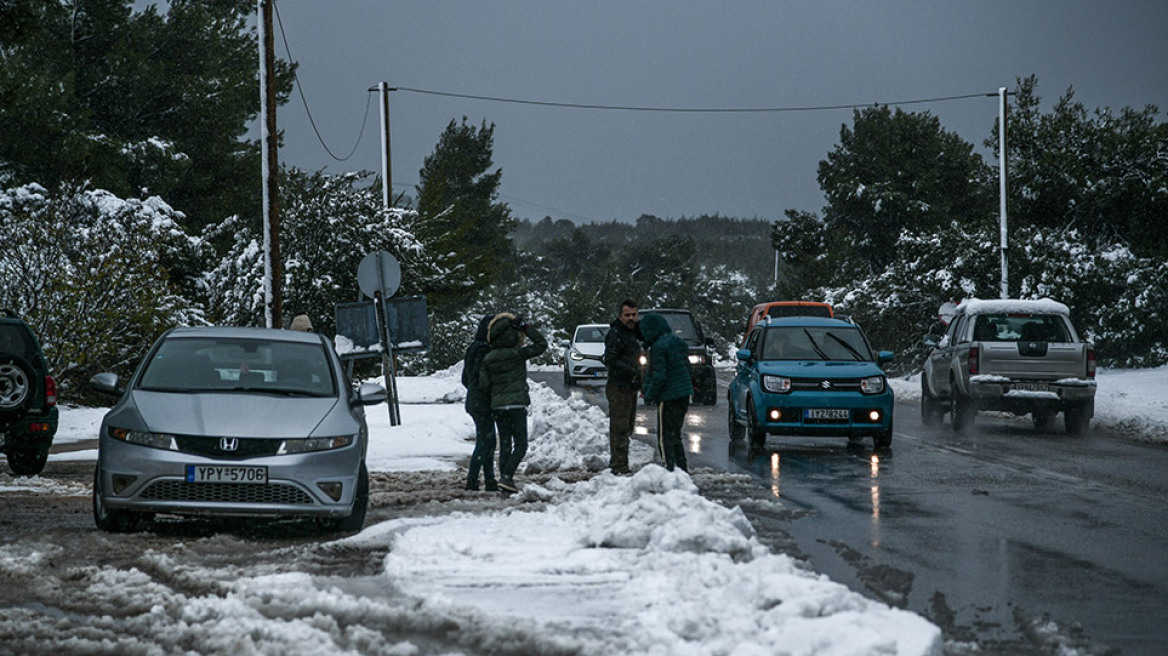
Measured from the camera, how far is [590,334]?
35.3m

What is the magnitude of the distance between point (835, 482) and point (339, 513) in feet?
18.6

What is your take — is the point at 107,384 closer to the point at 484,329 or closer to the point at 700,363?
the point at 484,329

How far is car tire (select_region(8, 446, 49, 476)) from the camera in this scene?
1355 centimetres

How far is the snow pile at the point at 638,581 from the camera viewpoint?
5.45 metres

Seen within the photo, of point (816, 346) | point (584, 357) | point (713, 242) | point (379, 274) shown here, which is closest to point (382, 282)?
point (379, 274)

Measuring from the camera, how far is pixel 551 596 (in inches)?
264

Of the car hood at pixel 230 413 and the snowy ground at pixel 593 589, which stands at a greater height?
the car hood at pixel 230 413

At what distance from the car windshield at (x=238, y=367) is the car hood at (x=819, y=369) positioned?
24.2 feet

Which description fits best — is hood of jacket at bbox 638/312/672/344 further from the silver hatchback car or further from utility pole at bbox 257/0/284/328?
utility pole at bbox 257/0/284/328

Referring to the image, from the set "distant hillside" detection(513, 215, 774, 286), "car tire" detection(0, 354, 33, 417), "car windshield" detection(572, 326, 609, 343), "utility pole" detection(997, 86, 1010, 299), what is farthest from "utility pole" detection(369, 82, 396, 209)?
"distant hillside" detection(513, 215, 774, 286)

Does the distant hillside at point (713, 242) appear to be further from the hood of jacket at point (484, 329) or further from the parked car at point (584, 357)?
the hood of jacket at point (484, 329)

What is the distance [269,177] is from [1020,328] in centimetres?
Result: 1287

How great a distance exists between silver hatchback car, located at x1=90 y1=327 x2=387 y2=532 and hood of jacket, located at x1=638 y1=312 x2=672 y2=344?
11.1ft

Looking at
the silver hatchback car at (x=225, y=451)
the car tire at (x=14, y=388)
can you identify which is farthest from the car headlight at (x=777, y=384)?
the car tire at (x=14, y=388)
